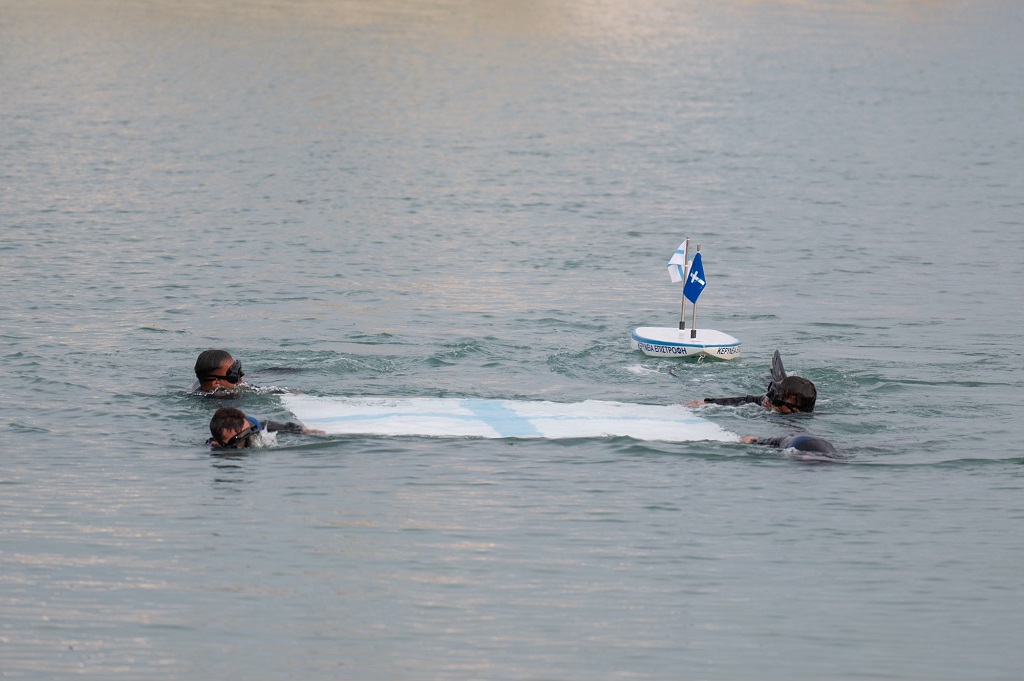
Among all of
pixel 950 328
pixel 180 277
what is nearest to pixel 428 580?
pixel 950 328

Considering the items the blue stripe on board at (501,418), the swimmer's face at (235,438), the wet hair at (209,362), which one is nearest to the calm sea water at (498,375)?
the swimmer's face at (235,438)

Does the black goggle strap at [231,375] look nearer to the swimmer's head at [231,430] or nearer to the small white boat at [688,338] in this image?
the swimmer's head at [231,430]

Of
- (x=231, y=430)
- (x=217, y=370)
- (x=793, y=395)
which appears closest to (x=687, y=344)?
(x=793, y=395)

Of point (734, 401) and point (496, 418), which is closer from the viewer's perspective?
point (496, 418)

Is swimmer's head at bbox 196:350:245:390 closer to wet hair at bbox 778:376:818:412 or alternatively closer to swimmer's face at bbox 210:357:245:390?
swimmer's face at bbox 210:357:245:390

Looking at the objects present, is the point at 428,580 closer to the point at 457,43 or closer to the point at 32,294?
the point at 32,294

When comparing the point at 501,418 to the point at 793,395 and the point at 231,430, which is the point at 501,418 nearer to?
the point at 231,430

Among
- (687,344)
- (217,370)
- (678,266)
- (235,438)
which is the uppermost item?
(678,266)

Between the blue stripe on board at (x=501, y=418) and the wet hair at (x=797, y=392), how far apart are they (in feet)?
9.58

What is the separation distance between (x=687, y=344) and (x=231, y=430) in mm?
7002

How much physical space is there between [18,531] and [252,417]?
3579mm

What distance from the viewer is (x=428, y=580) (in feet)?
39.3

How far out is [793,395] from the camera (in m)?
16.6

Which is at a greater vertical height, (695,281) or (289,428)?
(695,281)
